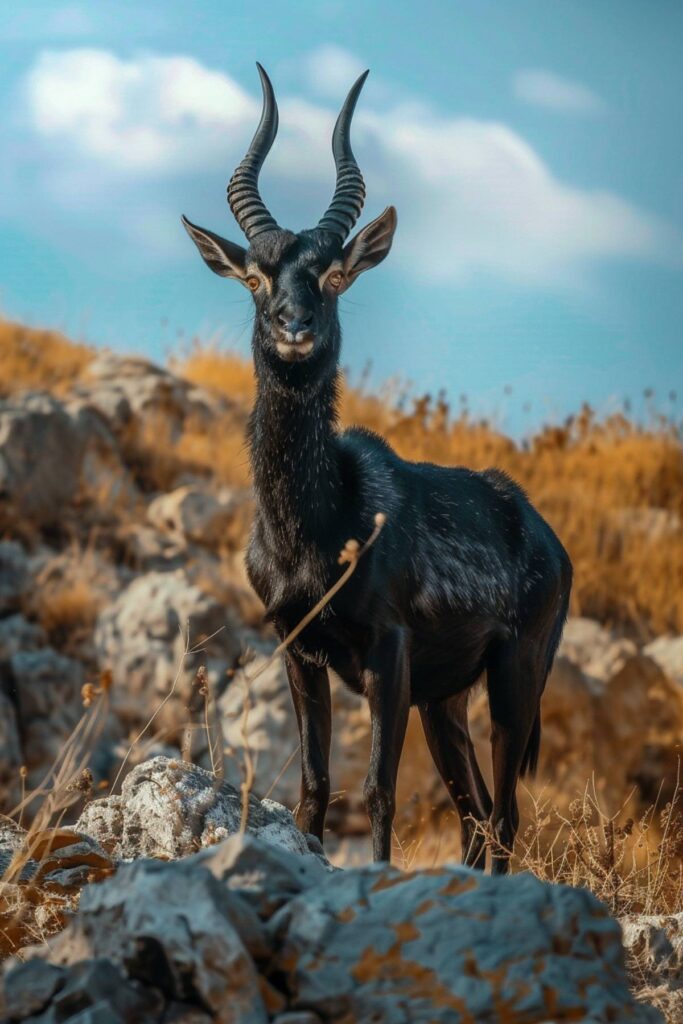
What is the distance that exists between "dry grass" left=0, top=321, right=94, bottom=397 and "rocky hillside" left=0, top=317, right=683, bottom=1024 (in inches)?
2.9

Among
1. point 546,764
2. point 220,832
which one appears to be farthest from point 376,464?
point 546,764

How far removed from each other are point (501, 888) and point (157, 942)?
0.83 m

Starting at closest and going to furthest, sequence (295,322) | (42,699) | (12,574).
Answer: (295,322) < (42,699) < (12,574)

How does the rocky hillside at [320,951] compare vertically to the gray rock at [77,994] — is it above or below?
above

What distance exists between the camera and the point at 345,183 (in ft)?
22.2

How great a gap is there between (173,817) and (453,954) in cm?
263

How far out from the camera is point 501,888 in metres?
3.41

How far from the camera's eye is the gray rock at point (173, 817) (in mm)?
5660

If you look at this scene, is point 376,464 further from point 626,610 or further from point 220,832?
point 626,610

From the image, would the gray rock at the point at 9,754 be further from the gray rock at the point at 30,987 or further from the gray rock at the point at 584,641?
the gray rock at the point at 30,987

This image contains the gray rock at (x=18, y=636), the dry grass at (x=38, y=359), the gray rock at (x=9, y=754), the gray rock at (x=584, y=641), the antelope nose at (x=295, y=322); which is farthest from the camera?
the dry grass at (x=38, y=359)

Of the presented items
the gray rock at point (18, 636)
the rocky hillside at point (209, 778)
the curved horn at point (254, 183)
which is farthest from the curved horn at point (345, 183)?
the gray rock at point (18, 636)

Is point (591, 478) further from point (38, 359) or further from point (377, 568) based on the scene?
point (377, 568)

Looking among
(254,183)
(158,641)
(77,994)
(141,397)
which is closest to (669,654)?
(158,641)
